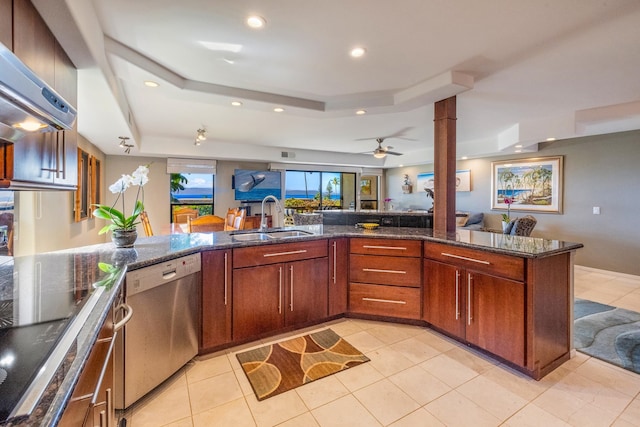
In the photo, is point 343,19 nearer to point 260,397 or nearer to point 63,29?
point 63,29

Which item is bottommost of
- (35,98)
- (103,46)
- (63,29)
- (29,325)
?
(29,325)

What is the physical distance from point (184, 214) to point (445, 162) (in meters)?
4.93

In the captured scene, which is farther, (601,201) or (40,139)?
(601,201)

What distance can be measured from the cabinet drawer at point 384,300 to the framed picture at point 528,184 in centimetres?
416

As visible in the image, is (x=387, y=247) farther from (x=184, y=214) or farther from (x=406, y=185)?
(x=406, y=185)

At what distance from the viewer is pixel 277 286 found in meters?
2.56

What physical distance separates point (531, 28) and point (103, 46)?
2835 millimetres

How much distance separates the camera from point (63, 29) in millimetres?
1497

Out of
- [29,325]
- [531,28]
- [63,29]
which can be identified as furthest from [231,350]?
[531,28]

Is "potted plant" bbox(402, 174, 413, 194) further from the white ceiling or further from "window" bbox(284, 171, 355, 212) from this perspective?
the white ceiling

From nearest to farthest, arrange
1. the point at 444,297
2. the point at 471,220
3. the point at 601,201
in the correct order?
the point at 444,297, the point at 601,201, the point at 471,220

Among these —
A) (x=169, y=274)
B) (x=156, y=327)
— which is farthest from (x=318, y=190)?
(x=156, y=327)

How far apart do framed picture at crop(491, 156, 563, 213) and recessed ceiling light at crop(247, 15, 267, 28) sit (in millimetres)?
5503

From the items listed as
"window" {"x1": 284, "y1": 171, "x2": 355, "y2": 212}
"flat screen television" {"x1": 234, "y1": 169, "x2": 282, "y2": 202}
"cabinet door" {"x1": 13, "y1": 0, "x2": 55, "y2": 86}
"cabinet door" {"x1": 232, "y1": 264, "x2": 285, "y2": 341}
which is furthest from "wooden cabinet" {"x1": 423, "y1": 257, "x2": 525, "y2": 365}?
"window" {"x1": 284, "y1": 171, "x2": 355, "y2": 212}
